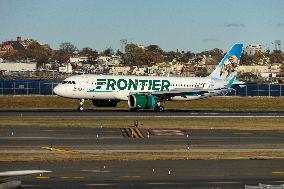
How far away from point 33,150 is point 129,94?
3864 cm

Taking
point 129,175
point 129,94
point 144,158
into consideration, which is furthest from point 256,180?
point 129,94

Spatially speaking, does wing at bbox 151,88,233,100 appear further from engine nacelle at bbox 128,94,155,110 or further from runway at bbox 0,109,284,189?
runway at bbox 0,109,284,189

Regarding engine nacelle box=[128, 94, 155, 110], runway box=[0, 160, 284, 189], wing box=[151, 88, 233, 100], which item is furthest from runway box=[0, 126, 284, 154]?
wing box=[151, 88, 233, 100]

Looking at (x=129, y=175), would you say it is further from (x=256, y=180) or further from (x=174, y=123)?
(x=174, y=123)

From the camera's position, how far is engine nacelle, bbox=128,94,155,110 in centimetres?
7725

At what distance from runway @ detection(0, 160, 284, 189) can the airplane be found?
4112cm

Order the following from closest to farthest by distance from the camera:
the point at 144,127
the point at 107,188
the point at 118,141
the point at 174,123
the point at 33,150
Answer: the point at 107,188
the point at 33,150
the point at 118,141
the point at 144,127
the point at 174,123

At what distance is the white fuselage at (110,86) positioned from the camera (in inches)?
3071

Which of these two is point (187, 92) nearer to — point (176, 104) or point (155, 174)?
point (176, 104)

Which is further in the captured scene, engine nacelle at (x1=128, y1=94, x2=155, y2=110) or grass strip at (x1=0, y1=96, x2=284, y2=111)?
grass strip at (x1=0, y1=96, x2=284, y2=111)

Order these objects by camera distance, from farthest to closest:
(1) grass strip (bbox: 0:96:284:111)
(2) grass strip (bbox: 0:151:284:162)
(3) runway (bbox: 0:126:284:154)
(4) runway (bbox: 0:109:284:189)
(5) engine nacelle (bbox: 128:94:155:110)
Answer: (1) grass strip (bbox: 0:96:284:111), (5) engine nacelle (bbox: 128:94:155:110), (3) runway (bbox: 0:126:284:154), (2) grass strip (bbox: 0:151:284:162), (4) runway (bbox: 0:109:284:189)

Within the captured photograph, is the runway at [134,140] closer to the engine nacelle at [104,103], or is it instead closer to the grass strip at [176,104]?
the engine nacelle at [104,103]

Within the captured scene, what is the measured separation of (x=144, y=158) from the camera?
126 ft

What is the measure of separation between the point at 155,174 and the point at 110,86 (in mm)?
46858
